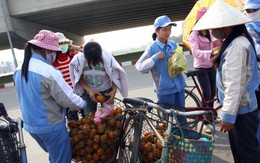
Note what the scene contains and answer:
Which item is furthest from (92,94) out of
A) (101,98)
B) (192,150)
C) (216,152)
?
(216,152)

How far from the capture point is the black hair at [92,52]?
2623mm

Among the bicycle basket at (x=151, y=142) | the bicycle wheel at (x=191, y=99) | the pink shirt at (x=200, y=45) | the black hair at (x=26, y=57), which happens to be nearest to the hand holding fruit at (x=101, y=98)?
the bicycle basket at (x=151, y=142)

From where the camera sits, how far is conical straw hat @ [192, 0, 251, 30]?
195 cm

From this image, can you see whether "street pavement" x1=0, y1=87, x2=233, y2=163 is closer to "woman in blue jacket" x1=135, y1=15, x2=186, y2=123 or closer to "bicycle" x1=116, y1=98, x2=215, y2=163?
"woman in blue jacket" x1=135, y1=15, x2=186, y2=123

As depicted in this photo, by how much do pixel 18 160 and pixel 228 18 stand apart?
1.95 meters

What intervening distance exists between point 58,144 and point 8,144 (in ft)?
1.50

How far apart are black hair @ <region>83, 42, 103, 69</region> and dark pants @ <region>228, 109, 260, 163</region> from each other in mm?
1437

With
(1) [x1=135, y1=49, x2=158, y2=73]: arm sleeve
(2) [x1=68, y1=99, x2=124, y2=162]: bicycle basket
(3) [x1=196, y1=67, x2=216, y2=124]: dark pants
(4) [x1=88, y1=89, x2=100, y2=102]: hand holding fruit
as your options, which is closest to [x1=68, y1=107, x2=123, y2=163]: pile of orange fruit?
(2) [x1=68, y1=99, x2=124, y2=162]: bicycle basket

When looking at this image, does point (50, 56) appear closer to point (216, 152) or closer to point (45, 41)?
point (45, 41)

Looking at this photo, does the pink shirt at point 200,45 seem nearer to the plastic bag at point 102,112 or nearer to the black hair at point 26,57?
the plastic bag at point 102,112

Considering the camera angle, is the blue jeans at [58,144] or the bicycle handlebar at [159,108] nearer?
the bicycle handlebar at [159,108]

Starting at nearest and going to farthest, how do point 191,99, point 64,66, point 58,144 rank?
1. point 58,144
2. point 64,66
3. point 191,99

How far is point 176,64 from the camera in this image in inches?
116

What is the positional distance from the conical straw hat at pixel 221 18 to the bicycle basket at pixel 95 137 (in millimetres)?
1075
